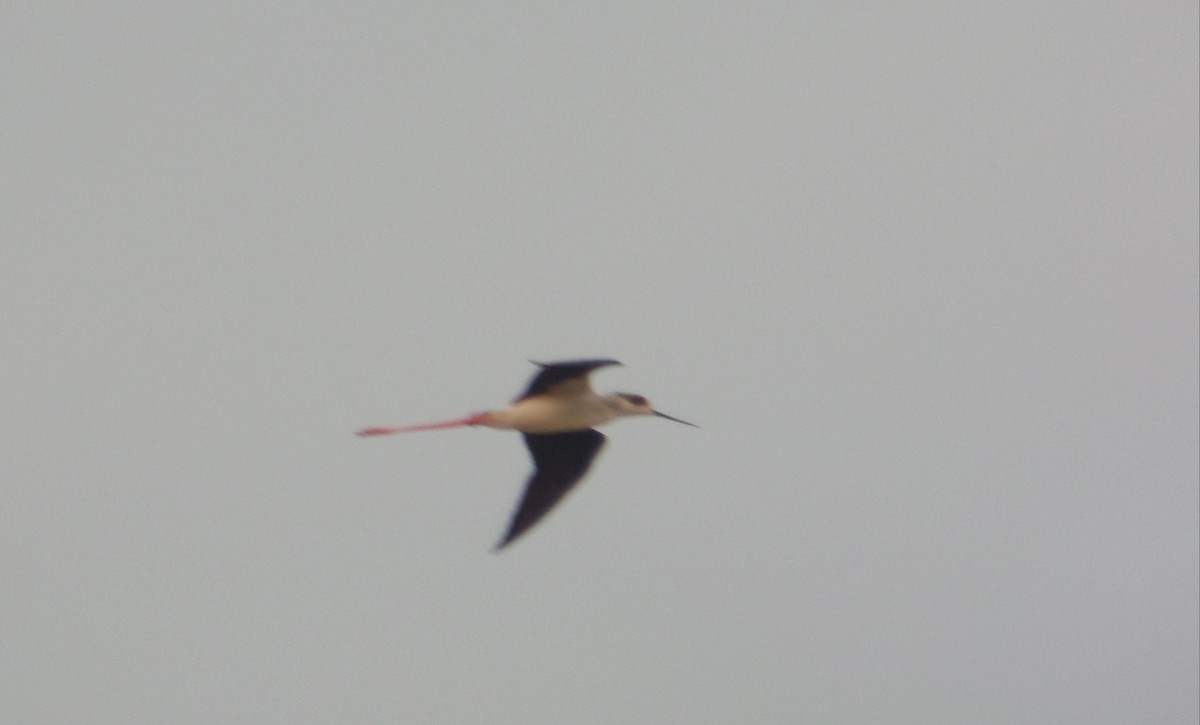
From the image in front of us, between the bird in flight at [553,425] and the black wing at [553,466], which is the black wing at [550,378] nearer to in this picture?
the bird in flight at [553,425]

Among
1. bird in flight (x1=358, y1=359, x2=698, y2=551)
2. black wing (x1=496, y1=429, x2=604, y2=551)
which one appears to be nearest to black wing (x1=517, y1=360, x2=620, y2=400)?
bird in flight (x1=358, y1=359, x2=698, y2=551)

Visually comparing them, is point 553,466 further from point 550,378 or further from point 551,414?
point 550,378

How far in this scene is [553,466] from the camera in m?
11.5

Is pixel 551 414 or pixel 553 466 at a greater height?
pixel 551 414

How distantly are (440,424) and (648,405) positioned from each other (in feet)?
5.82

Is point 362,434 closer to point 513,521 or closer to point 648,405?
point 513,521

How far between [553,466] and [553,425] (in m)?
0.49

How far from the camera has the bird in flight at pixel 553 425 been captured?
1086 cm

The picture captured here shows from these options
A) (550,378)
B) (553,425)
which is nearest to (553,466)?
(553,425)

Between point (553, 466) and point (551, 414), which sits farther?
point (553, 466)

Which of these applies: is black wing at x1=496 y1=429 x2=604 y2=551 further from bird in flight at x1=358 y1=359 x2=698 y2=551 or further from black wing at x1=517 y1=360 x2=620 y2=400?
black wing at x1=517 y1=360 x2=620 y2=400

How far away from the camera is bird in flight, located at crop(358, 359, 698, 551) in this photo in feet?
35.6

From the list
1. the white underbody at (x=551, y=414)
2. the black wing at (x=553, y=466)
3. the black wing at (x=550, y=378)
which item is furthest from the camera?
the black wing at (x=553, y=466)


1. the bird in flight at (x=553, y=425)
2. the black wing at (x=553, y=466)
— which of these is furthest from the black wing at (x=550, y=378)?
the black wing at (x=553, y=466)
